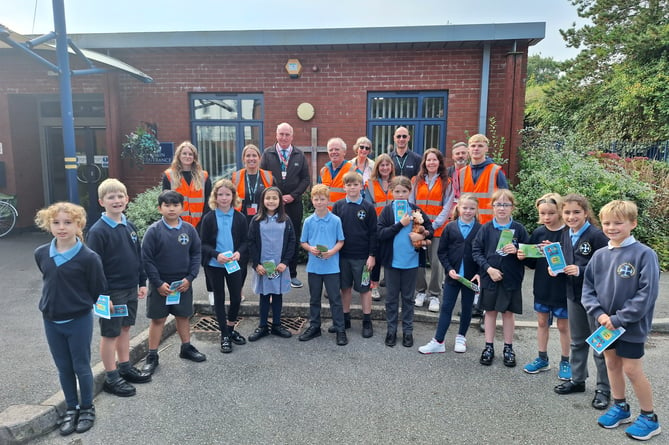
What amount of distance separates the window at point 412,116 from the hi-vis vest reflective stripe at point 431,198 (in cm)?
384

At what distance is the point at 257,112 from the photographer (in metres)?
9.15

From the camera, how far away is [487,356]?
412 cm

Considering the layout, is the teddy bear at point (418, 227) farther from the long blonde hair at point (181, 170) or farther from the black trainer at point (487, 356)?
the long blonde hair at point (181, 170)

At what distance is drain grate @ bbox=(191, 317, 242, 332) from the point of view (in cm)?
498

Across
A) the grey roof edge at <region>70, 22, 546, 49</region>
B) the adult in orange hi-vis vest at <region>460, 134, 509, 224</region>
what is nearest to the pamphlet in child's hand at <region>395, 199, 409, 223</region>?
the adult in orange hi-vis vest at <region>460, 134, 509, 224</region>

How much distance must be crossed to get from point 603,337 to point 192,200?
445cm

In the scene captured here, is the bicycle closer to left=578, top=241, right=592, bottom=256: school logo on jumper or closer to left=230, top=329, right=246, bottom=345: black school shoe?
left=230, top=329, right=246, bottom=345: black school shoe

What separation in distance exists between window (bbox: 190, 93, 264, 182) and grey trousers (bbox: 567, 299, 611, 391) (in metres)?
7.09

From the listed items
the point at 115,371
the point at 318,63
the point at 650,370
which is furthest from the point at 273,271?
the point at 318,63

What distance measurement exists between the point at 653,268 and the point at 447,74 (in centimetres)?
658

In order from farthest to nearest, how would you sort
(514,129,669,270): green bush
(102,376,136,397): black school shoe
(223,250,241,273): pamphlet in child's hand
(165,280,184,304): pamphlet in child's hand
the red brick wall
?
the red brick wall, (514,129,669,270): green bush, (223,250,241,273): pamphlet in child's hand, (165,280,184,304): pamphlet in child's hand, (102,376,136,397): black school shoe

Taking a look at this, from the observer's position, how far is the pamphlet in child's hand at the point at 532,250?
3699 mm

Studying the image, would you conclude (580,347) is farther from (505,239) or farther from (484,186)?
(484,186)

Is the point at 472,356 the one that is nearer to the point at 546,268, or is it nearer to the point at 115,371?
the point at 546,268
